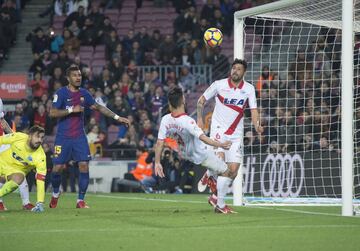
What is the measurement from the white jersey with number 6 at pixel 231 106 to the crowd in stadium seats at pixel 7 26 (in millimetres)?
16841

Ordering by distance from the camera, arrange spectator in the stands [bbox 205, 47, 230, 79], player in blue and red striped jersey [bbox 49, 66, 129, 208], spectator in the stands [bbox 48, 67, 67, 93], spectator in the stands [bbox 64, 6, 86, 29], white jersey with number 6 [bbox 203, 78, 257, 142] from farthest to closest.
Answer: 1. spectator in the stands [bbox 64, 6, 86, 29]
2. spectator in the stands [bbox 48, 67, 67, 93]
3. spectator in the stands [bbox 205, 47, 230, 79]
4. player in blue and red striped jersey [bbox 49, 66, 129, 208]
5. white jersey with number 6 [bbox 203, 78, 257, 142]

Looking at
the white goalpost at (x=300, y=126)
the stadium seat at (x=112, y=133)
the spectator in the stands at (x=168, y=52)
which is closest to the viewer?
the white goalpost at (x=300, y=126)

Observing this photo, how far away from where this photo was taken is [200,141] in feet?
41.6

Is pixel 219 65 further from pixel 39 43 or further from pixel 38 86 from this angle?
pixel 39 43

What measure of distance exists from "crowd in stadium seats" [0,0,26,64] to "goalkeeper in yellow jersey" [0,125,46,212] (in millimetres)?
16680

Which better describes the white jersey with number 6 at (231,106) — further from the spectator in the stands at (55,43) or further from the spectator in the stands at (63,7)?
the spectator in the stands at (63,7)

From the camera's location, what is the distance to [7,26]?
96.7ft

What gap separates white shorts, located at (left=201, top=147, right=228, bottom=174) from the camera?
1277 centimetres

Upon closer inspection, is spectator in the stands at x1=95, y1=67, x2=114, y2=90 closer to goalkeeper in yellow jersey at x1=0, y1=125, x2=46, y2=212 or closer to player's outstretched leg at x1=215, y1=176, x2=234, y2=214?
goalkeeper in yellow jersey at x1=0, y1=125, x2=46, y2=212

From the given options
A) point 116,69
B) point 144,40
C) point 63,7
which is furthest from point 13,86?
point 63,7

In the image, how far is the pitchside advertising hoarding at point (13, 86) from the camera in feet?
83.9

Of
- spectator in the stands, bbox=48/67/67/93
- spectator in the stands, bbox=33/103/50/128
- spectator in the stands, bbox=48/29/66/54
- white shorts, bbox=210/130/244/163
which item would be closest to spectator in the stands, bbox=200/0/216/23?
spectator in the stands, bbox=48/67/67/93

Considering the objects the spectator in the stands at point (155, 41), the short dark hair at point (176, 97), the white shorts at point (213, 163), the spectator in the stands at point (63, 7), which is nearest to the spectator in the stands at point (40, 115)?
the spectator in the stands at point (155, 41)

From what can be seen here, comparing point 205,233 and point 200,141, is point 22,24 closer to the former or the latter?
point 200,141
